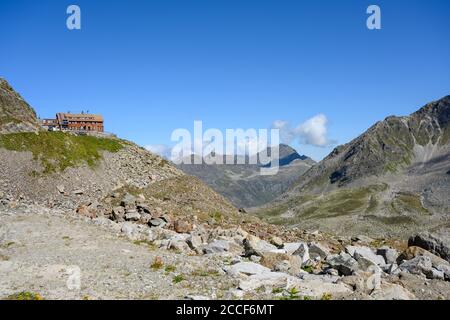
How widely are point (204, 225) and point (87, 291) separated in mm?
30963

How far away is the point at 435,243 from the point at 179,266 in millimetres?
24844

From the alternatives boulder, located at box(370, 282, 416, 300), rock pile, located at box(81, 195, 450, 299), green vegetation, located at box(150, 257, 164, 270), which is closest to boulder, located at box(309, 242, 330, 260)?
rock pile, located at box(81, 195, 450, 299)

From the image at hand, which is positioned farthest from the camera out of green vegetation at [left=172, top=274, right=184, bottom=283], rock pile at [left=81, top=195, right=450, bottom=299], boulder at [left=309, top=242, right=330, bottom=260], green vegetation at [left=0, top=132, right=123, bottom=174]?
green vegetation at [left=0, top=132, right=123, bottom=174]

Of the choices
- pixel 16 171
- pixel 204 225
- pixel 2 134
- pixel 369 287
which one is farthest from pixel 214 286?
pixel 2 134

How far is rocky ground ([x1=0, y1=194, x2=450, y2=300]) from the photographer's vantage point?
2341 cm

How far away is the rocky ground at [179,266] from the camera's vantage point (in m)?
23.4

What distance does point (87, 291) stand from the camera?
2314 centimetres

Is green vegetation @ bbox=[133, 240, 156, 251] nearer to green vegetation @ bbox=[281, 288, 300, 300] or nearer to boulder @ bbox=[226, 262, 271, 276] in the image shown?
boulder @ bbox=[226, 262, 271, 276]

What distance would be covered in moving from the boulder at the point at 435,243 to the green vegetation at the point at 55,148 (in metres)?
47.5

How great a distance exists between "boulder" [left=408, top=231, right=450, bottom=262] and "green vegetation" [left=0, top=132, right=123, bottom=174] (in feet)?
156

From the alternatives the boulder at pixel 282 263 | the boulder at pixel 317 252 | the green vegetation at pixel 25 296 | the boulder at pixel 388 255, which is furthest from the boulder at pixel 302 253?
the green vegetation at pixel 25 296

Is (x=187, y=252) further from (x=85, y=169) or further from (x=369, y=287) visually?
(x=85, y=169)

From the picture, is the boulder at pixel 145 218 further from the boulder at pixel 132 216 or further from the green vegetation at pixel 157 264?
the green vegetation at pixel 157 264

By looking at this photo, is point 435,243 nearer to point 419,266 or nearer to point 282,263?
point 419,266
